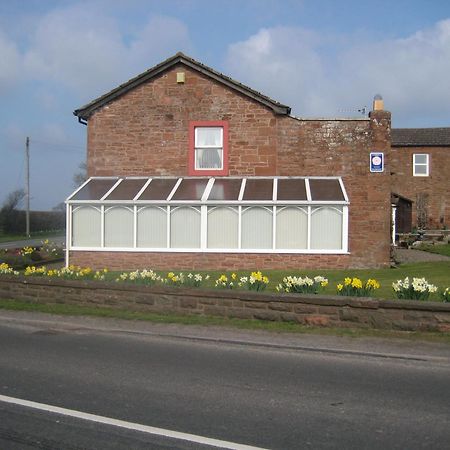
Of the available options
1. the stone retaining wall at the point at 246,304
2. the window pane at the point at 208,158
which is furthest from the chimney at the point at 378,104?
the stone retaining wall at the point at 246,304

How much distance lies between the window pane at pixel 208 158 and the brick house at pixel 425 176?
17.6 m

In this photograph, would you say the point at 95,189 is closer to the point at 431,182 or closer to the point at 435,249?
the point at 435,249

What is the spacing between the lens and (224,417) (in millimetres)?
5715

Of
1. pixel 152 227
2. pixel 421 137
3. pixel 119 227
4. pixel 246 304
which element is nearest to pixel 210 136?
pixel 152 227

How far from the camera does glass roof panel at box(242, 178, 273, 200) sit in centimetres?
2058

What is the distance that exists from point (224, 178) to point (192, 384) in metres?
15.8

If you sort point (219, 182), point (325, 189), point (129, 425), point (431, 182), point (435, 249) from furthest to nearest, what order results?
point (431, 182)
point (435, 249)
point (219, 182)
point (325, 189)
point (129, 425)

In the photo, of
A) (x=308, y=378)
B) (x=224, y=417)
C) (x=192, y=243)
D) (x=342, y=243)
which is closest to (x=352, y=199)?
(x=342, y=243)

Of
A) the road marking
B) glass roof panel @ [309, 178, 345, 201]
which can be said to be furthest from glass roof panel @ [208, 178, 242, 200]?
the road marking

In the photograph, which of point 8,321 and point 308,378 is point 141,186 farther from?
point 308,378

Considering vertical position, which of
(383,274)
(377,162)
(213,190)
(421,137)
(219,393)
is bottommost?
(219,393)

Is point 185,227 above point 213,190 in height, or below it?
below

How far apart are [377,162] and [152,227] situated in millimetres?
8369

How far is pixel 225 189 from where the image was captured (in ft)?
70.3
